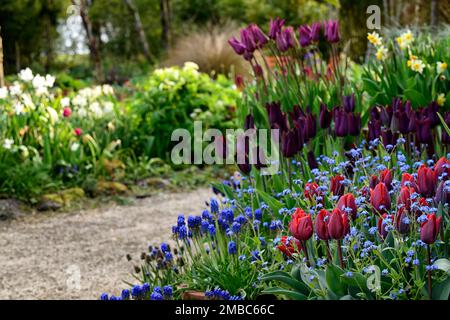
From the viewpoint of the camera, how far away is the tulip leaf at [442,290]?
1712mm

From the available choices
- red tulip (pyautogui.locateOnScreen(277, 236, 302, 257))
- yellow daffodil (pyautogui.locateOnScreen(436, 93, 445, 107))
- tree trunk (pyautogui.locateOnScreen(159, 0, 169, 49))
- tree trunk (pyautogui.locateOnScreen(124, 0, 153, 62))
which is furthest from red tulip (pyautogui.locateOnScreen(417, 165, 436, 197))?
tree trunk (pyautogui.locateOnScreen(159, 0, 169, 49))

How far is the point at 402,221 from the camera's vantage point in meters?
1.75

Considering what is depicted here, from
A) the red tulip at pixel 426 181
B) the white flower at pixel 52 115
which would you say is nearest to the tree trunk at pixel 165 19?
the white flower at pixel 52 115

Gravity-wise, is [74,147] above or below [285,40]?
below

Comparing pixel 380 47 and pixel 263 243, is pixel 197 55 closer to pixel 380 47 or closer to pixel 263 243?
pixel 380 47

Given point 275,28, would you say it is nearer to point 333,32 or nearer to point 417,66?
point 333,32

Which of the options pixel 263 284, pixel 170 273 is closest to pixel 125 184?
pixel 170 273

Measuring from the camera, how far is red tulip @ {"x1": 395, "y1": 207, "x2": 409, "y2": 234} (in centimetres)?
175

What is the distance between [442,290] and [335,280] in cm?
29

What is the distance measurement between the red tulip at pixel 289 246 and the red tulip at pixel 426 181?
430 mm

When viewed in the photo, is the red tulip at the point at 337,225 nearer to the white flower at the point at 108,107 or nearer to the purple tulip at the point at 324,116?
the purple tulip at the point at 324,116

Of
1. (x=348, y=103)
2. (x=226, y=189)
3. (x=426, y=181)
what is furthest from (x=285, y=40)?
(x=426, y=181)
